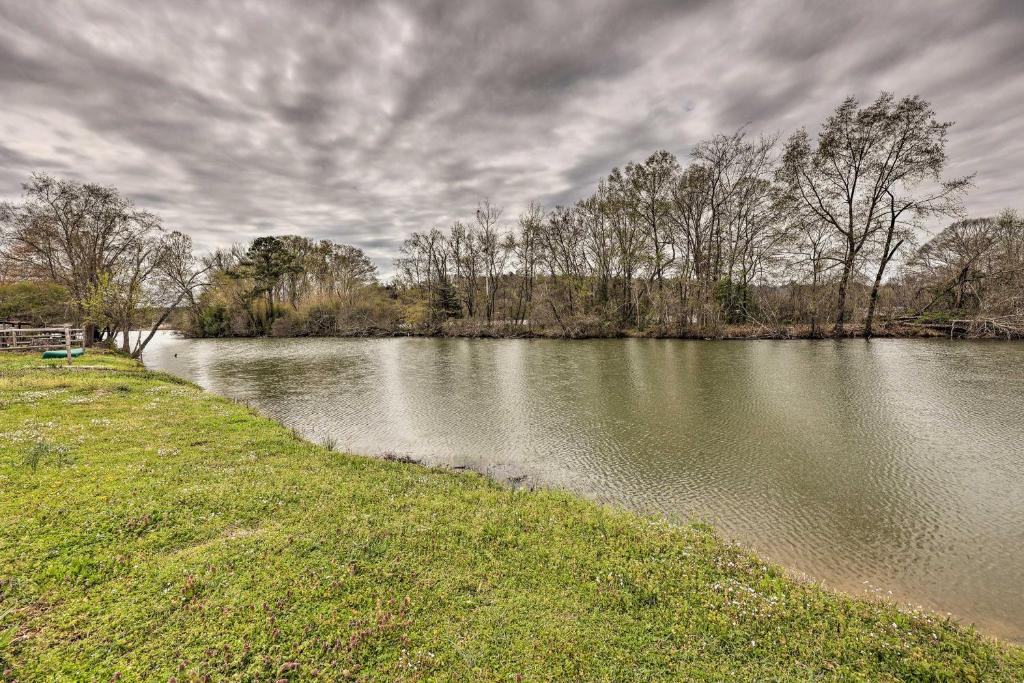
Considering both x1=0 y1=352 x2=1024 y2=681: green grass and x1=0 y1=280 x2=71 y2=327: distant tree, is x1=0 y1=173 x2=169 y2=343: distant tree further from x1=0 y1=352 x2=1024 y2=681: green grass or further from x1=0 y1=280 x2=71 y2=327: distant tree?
x1=0 y1=352 x2=1024 y2=681: green grass

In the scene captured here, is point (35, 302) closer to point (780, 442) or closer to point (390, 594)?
point (390, 594)

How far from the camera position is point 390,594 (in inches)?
149

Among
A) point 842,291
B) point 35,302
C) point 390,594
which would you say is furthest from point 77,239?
point 842,291

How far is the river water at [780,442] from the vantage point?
521cm

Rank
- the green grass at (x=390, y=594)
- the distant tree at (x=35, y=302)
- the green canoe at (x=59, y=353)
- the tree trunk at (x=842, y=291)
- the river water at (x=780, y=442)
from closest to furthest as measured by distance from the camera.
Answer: the green grass at (x=390, y=594) → the river water at (x=780, y=442) → the green canoe at (x=59, y=353) → the distant tree at (x=35, y=302) → the tree trunk at (x=842, y=291)

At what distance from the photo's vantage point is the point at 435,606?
12.0ft

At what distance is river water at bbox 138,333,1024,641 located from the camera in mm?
5211

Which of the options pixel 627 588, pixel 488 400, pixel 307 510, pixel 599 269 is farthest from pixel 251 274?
pixel 627 588

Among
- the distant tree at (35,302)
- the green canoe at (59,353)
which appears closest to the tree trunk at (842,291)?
the green canoe at (59,353)

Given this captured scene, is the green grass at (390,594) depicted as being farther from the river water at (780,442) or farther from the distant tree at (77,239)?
the distant tree at (77,239)

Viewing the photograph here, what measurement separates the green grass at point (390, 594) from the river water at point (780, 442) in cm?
133

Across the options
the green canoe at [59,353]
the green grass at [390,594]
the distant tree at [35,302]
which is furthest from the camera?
the distant tree at [35,302]

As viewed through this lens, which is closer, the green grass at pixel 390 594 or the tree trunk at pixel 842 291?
the green grass at pixel 390 594

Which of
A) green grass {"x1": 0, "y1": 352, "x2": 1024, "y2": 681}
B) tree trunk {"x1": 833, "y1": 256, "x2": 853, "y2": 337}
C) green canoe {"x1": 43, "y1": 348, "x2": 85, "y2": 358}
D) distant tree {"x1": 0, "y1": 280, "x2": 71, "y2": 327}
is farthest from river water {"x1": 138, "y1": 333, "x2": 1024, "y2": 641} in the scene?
distant tree {"x1": 0, "y1": 280, "x2": 71, "y2": 327}
